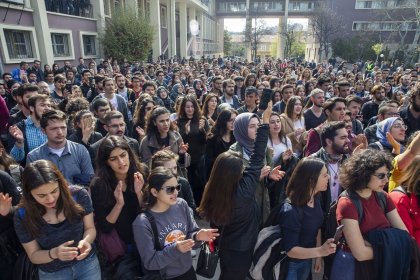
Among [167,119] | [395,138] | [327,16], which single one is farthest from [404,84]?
[327,16]

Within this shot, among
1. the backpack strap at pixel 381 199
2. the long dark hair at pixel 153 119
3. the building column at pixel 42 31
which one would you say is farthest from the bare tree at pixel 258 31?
the backpack strap at pixel 381 199

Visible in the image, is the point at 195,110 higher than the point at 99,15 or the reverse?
the reverse

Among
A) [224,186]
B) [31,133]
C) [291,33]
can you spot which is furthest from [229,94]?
[291,33]

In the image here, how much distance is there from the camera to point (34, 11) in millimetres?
13938

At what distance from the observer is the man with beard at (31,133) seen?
354 centimetres

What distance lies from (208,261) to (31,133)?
9.15 ft

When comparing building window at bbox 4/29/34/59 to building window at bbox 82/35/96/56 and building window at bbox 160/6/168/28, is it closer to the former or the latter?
building window at bbox 82/35/96/56

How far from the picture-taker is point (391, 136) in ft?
12.0

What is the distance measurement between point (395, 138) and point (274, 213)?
2.35m

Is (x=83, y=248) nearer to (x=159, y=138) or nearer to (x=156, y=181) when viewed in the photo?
(x=156, y=181)

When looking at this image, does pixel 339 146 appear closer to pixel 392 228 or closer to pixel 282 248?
pixel 392 228

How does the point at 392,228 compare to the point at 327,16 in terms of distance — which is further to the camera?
the point at 327,16

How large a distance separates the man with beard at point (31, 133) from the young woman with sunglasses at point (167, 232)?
2.13 metres

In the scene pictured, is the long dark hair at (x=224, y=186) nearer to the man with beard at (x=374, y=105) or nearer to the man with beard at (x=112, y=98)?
the man with beard at (x=112, y=98)
